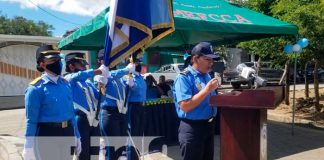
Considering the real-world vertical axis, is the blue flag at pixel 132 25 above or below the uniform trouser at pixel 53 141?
above

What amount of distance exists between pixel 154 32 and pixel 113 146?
217 cm

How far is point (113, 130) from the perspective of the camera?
5926 mm

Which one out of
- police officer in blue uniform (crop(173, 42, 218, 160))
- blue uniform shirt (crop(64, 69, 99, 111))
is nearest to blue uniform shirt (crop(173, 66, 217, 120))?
police officer in blue uniform (crop(173, 42, 218, 160))

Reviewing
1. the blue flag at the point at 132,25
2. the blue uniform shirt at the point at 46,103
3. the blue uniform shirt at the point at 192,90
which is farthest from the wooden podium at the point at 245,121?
the blue uniform shirt at the point at 46,103

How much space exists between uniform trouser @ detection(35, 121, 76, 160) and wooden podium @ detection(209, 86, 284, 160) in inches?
70.7

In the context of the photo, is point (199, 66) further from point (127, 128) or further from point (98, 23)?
point (98, 23)

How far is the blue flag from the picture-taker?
4012mm

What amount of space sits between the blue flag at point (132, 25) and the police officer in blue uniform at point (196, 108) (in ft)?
1.99

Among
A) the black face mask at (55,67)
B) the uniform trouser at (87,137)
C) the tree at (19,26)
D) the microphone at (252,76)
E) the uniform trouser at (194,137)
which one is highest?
the tree at (19,26)

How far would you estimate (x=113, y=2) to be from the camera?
13.1 ft

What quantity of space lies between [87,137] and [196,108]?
8.31 ft

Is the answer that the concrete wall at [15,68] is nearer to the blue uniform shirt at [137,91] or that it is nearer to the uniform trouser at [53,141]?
the blue uniform shirt at [137,91]

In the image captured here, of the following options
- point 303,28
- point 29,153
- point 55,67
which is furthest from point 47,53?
point 303,28

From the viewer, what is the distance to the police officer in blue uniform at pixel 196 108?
12.7 feet
